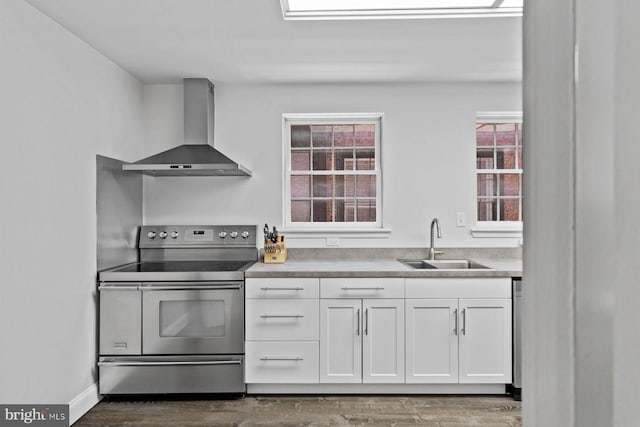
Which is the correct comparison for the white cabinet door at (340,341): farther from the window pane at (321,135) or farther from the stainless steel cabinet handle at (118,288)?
the window pane at (321,135)

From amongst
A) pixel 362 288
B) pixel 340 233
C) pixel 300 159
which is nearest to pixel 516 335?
pixel 362 288

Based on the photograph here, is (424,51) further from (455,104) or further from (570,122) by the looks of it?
(570,122)

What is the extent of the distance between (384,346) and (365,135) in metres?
1.76

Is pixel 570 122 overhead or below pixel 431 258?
overhead

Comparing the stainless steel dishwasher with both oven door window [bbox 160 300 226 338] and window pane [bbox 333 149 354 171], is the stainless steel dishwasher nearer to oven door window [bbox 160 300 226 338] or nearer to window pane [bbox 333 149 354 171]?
window pane [bbox 333 149 354 171]

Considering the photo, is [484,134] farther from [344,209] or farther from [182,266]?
[182,266]

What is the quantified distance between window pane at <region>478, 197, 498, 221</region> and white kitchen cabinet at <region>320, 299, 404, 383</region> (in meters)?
1.31

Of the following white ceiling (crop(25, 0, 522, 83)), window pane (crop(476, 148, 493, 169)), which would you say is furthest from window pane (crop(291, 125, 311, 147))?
window pane (crop(476, 148, 493, 169))

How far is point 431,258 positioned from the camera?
3748mm

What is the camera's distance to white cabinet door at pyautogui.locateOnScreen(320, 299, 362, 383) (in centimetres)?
313

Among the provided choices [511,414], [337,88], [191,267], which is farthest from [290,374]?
[337,88]

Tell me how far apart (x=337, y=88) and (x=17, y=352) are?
2806 mm

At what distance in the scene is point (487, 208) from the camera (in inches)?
156

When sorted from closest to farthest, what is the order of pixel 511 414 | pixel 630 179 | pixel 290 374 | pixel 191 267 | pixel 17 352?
1. pixel 630 179
2. pixel 17 352
3. pixel 511 414
4. pixel 290 374
5. pixel 191 267
